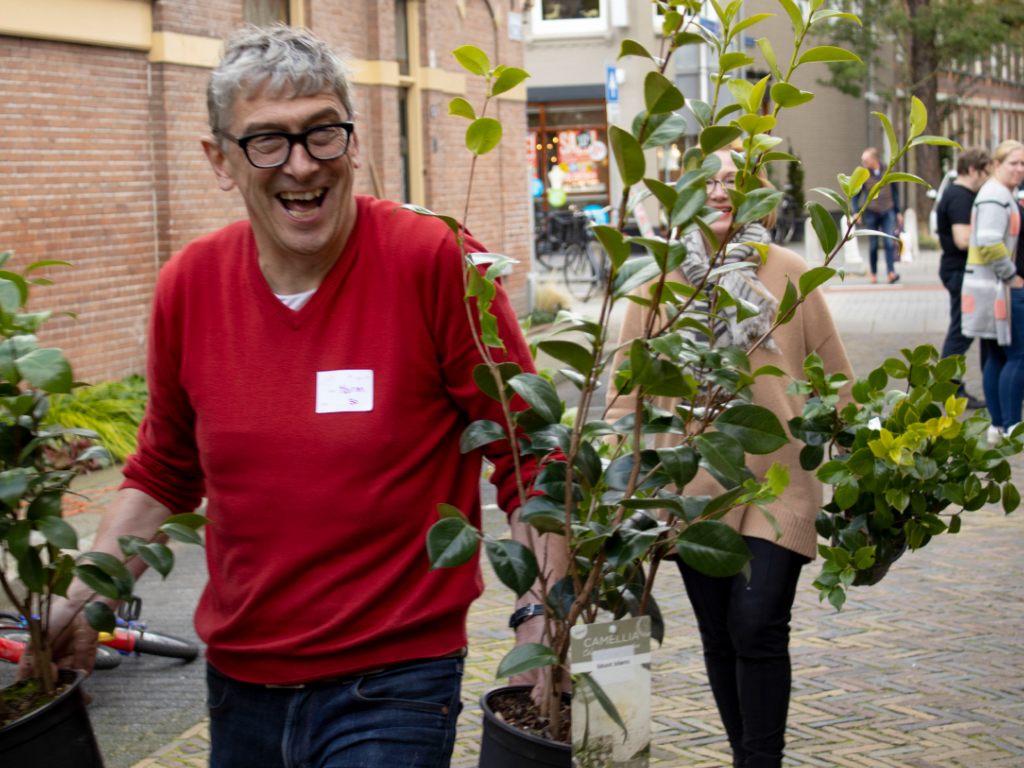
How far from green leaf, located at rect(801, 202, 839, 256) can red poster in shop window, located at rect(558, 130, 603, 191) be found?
32994mm

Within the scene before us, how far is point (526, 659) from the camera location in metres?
1.78

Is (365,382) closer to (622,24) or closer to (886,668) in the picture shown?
(886,668)

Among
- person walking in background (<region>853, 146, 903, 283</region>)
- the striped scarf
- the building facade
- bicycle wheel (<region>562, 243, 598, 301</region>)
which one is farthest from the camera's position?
bicycle wheel (<region>562, 243, 598, 301</region>)

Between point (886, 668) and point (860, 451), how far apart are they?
2758mm

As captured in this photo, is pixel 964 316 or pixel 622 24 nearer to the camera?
pixel 964 316

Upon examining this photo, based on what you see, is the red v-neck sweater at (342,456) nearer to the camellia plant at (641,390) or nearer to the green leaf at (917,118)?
the camellia plant at (641,390)

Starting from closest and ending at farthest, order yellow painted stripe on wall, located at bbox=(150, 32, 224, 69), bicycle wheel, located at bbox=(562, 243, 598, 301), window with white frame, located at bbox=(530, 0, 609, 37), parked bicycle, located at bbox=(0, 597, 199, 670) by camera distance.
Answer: parked bicycle, located at bbox=(0, 597, 199, 670)
yellow painted stripe on wall, located at bbox=(150, 32, 224, 69)
bicycle wheel, located at bbox=(562, 243, 598, 301)
window with white frame, located at bbox=(530, 0, 609, 37)

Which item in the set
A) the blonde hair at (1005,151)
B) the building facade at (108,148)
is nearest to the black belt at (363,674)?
the building facade at (108,148)

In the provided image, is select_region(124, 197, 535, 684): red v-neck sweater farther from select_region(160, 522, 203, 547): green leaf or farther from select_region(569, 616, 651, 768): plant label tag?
select_region(569, 616, 651, 768): plant label tag

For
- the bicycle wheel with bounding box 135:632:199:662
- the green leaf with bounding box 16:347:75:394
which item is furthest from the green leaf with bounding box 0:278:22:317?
the bicycle wheel with bounding box 135:632:199:662

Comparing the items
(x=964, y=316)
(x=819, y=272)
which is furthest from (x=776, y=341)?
(x=964, y=316)

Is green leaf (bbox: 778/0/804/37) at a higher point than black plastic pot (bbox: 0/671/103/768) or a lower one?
higher

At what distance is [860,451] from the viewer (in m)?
2.59

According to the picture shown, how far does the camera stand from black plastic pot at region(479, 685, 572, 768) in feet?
5.78
